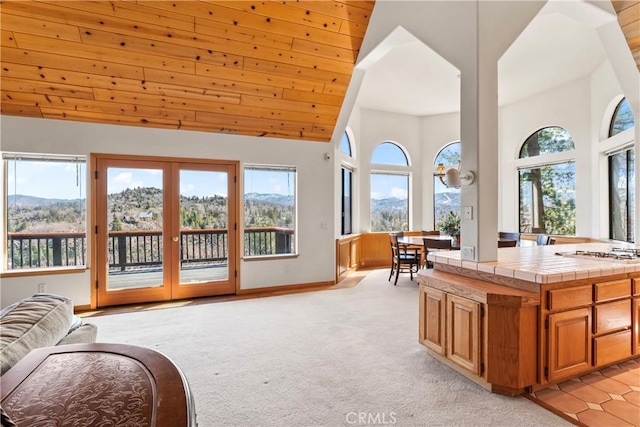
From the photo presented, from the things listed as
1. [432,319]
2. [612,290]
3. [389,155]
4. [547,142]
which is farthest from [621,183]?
[432,319]

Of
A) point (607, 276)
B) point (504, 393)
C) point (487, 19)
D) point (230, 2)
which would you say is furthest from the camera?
point (230, 2)

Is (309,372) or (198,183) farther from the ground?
(198,183)

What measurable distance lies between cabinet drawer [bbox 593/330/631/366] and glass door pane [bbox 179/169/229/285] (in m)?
4.36

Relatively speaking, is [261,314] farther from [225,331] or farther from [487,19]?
[487,19]

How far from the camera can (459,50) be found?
9.23 ft

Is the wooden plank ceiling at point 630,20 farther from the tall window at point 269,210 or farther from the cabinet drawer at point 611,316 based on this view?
the tall window at point 269,210

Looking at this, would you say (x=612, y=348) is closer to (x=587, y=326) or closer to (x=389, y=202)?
(x=587, y=326)

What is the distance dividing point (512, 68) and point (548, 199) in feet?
9.27

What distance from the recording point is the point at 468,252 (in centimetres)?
274

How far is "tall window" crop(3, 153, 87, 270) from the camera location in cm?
406

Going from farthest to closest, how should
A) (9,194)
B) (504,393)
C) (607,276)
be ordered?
(9,194)
(607,276)
(504,393)

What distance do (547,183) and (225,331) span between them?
6.60 metres

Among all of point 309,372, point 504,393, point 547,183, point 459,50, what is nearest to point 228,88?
point 459,50

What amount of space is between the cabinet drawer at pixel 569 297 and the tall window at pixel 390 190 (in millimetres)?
5183
